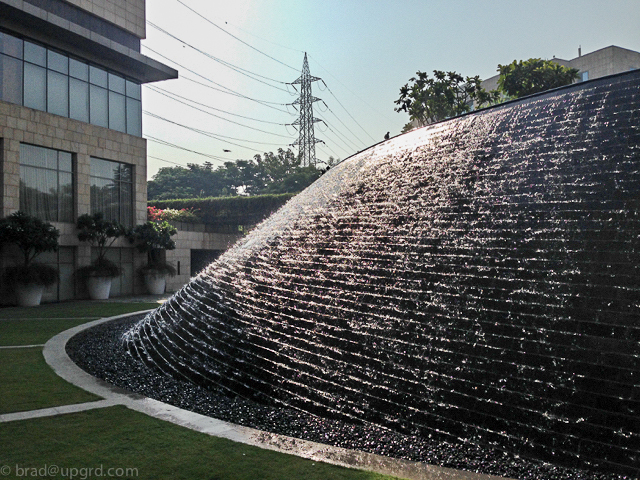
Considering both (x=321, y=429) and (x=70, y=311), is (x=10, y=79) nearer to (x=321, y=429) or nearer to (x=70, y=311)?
(x=70, y=311)

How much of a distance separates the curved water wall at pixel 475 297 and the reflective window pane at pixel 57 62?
49.4ft

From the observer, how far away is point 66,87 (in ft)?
59.7

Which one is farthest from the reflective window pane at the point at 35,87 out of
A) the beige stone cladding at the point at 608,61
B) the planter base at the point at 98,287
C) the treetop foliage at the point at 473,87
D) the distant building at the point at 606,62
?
the beige stone cladding at the point at 608,61

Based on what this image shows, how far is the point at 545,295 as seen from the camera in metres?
4.02

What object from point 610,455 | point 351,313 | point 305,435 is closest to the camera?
point 610,455

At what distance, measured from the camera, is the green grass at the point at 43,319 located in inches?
361

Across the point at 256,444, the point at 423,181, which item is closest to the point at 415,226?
the point at 423,181

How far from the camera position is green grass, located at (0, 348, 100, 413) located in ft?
16.1

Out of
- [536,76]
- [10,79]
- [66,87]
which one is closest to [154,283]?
[66,87]

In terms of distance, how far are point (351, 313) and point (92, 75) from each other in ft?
59.1

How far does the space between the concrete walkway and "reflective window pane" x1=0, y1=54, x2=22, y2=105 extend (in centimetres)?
1346

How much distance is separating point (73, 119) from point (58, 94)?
0.92 m

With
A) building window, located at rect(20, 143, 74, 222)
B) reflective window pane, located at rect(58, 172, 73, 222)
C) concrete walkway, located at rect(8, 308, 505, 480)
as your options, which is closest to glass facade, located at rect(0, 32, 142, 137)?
building window, located at rect(20, 143, 74, 222)

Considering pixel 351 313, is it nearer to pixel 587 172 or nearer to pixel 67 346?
pixel 587 172
